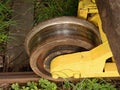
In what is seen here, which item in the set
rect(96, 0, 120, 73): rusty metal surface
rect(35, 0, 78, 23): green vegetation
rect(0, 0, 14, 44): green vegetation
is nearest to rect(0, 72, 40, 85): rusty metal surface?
rect(0, 0, 14, 44): green vegetation

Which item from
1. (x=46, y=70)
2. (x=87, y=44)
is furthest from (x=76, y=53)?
(x=46, y=70)

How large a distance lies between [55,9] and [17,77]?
675mm

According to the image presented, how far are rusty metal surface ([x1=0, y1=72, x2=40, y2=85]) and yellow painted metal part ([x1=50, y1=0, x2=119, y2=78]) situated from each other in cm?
22

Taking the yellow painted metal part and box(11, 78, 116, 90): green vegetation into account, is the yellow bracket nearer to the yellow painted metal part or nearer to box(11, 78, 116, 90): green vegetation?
the yellow painted metal part

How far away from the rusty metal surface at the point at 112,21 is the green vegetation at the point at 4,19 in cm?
104

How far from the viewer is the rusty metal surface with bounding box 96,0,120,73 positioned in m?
1.73

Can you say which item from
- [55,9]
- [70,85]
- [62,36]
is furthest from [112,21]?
[55,9]

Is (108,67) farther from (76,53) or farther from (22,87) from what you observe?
(22,87)

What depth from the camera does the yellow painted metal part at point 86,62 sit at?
2.24 meters

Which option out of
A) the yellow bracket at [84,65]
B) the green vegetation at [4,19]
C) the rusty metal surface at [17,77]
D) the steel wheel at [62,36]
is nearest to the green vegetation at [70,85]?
the rusty metal surface at [17,77]

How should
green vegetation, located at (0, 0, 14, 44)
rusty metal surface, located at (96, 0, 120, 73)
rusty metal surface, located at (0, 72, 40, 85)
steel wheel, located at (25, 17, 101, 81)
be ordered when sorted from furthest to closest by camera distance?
1. green vegetation, located at (0, 0, 14, 44)
2. rusty metal surface, located at (0, 72, 40, 85)
3. steel wheel, located at (25, 17, 101, 81)
4. rusty metal surface, located at (96, 0, 120, 73)

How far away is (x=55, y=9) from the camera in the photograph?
2850 mm

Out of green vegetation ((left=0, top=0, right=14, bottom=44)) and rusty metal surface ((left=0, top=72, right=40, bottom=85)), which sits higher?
green vegetation ((left=0, top=0, right=14, bottom=44))

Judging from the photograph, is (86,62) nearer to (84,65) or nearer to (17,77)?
(84,65)
